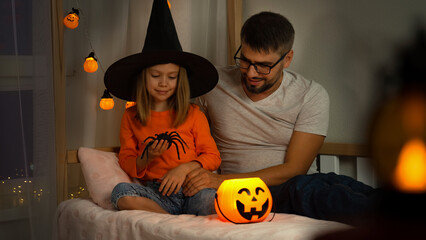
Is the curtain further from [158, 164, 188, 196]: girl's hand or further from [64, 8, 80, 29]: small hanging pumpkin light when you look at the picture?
[158, 164, 188, 196]: girl's hand

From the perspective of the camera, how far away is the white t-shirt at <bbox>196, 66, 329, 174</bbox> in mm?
1735

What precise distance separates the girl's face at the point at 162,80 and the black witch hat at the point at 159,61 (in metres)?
0.03

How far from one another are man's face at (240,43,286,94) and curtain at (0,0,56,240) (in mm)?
684

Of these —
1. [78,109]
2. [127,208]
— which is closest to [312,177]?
[127,208]

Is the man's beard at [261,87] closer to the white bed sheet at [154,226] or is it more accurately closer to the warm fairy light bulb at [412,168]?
the white bed sheet at [154,226]

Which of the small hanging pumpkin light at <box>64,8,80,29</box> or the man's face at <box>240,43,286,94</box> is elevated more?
the small hanging pumpkin light at <box>64,8,80,29</box>

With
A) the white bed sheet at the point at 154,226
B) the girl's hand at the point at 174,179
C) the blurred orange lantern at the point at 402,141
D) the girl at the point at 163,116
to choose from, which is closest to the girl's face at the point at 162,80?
the girl at the point at 163,116

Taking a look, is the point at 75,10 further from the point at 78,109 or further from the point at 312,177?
the point at 312,177

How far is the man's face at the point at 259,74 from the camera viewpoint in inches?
65.4

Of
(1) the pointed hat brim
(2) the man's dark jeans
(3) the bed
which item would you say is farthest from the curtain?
(2) the man's dark jeans

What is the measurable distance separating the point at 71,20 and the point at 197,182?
743 mm

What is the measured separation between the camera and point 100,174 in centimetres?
158

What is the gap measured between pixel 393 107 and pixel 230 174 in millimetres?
1550

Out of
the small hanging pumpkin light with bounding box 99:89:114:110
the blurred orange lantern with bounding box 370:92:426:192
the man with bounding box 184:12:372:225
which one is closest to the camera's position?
the blurred orange lantern with bounding box 370:92:426:192
